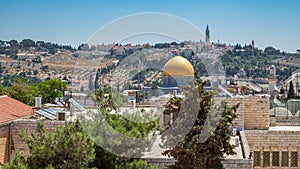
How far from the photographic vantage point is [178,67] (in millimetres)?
21609

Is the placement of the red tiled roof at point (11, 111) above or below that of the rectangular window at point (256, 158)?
above

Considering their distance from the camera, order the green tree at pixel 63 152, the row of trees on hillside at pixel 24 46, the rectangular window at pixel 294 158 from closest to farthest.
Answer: the green tree at pixel 63 152 < the rectangular window at pixel 294 158 < the row of trees on hillside at pixel 24 46

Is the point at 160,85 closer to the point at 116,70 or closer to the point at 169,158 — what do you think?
the point at 116,70

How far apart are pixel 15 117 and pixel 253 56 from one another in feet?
187

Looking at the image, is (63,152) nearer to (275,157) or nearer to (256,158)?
(256,158)

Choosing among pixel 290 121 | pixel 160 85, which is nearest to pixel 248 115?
pixel 290 121

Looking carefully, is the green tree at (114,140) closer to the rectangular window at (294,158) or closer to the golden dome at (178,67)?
the rectangular window at (294,158)

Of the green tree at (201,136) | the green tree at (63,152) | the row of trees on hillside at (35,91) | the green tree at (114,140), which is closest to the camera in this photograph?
the green tree at (63,152)

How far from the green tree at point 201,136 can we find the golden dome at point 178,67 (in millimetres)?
13733

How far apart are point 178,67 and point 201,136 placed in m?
14.4

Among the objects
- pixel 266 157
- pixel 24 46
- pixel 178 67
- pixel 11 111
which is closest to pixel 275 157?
pixel 266 157

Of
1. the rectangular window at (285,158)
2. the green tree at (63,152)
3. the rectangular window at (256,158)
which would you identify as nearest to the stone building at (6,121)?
the green tree at (63,152)

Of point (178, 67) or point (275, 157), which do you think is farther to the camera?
point (178, 67)

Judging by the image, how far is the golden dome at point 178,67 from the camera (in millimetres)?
21391
